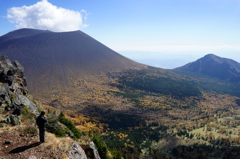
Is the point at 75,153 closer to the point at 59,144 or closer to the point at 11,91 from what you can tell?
the point at 59,144

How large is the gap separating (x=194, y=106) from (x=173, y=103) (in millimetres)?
27435

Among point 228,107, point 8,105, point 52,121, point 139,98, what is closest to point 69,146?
point 52,121

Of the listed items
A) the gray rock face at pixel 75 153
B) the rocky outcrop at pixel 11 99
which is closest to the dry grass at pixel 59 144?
the gray rock face at pixel 75 153

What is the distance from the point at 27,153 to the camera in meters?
12.7

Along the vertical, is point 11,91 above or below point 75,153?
above

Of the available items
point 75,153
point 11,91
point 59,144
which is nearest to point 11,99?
point 11,91

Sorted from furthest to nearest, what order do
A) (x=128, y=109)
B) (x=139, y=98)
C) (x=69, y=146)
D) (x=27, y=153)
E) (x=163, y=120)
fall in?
1. (x=139, y=98)
2. (x=128, y=109)
3. (x=163, y=120)
4. (x=69, y=146)
5. (x=27, y=153)

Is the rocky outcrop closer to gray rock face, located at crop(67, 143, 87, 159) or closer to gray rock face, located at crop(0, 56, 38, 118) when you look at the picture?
gray rock face, located at crop(0, 56, 38, 118)

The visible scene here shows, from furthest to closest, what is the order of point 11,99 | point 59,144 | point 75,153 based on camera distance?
point 11,99, point 75,153, point 59,144

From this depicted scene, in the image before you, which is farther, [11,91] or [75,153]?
[11,91]

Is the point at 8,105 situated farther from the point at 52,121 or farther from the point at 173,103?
the point at 173,103

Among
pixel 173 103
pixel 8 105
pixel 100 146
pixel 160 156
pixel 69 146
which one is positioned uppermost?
pixel 8 105

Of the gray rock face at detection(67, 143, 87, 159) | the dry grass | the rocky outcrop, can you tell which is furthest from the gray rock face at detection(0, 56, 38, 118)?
the gray rock face at detection(67, 143, 87, 159)

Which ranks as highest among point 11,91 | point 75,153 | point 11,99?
point 11,91
